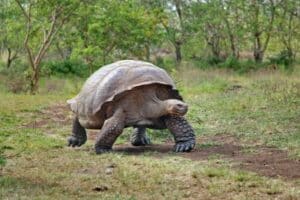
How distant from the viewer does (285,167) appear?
691cm

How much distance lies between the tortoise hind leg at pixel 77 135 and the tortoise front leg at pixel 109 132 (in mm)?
1070

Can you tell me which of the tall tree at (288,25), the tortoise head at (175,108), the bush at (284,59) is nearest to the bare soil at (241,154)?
the tortoise head at (175,108)

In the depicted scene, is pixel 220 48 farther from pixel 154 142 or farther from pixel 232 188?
pixel 232 188

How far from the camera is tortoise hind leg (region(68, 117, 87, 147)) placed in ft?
31.2

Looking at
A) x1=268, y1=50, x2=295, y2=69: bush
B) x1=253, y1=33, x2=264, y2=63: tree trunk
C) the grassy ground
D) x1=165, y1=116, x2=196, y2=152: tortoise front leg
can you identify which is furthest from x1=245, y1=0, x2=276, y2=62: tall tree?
x1=165, y1=116, x2=196, y2=152: tortoise front leg

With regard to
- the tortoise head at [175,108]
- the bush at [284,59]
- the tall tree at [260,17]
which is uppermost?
the tortoise head at [175,108]

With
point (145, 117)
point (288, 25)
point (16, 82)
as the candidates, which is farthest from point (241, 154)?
point (288, 25)

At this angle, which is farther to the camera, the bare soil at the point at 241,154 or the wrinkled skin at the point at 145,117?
the wrinkled skin at the point at 145,117

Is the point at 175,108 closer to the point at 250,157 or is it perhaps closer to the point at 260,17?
the point at 250,157

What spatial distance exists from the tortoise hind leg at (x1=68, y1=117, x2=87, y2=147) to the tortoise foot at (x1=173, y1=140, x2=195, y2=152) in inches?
66.2

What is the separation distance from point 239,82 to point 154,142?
1331cm

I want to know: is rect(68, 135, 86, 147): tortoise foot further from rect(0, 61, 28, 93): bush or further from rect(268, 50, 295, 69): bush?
rect(268, 50, 295, 69): bush

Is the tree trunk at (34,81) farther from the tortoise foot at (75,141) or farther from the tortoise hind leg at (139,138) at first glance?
the tortoise hind leg at (139,138)

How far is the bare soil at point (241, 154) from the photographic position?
267 inches
